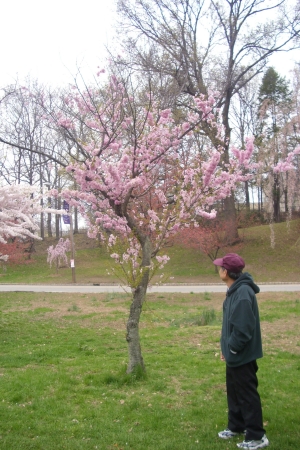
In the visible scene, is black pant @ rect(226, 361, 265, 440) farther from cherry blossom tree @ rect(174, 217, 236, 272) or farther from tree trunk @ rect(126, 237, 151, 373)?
cherry blossom tree @ rect(174, 217, 236, 272)

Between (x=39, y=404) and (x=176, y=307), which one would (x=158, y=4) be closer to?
(x=176, y=307)

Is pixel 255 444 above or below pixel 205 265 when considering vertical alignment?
below

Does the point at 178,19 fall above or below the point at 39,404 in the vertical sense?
above

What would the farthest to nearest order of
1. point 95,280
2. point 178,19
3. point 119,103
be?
point 95,280 < point 178,19 < point 119,103

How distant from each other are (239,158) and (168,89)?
4.96 feet

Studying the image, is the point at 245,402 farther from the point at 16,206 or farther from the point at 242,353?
the point at 16,206

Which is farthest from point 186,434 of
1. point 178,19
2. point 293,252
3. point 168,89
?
point 293,252

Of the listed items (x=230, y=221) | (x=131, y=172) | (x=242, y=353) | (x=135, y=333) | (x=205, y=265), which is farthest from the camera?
(x=205, y=265)

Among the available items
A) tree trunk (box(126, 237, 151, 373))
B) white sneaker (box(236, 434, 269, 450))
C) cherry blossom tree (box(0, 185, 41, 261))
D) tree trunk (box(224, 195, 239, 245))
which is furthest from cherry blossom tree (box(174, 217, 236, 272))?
white sneaker (box(236, 434, 269, 450))

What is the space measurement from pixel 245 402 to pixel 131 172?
3.44m

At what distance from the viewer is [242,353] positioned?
146 inches

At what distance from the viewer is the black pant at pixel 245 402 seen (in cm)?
364

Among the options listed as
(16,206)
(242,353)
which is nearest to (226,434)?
(242,353)

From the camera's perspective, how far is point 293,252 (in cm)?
2702
